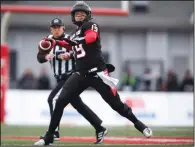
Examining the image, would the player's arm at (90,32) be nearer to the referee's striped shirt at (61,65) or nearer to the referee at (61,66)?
the referee at (61,66)

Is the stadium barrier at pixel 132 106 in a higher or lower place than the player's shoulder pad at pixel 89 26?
lower

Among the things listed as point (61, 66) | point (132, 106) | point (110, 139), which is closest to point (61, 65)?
point (61, 66)

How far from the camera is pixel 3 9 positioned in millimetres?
15766

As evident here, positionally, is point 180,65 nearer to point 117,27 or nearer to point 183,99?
point 117,27

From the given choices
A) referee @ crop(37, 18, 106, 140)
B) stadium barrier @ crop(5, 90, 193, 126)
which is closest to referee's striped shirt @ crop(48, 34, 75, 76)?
referee @ crop(37, 18, 106, 140)

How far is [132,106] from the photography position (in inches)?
727

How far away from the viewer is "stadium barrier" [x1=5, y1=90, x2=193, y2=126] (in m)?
18.5

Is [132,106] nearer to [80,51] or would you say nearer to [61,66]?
[61,66]

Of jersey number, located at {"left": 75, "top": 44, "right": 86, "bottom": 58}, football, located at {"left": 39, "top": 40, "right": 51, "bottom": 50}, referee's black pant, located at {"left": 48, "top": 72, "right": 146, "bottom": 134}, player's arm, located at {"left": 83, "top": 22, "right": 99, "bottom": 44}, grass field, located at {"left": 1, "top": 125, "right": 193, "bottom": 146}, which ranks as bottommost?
grass field, located at {"left": 1, "top": 125, "right": 193, "bottom": 146}

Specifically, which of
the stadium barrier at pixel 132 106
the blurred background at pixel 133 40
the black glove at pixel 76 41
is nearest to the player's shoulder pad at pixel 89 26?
the black glove at pixel 76 41

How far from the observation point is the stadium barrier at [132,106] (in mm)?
18531

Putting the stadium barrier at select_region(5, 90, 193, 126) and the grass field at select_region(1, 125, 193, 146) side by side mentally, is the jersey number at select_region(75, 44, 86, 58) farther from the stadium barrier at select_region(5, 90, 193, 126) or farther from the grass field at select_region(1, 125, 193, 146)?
the stadium barrier at select_region(5, 90, 193, 126)

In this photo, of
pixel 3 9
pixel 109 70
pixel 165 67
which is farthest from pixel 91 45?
pixel 165 67

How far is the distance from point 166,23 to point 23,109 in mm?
11642
